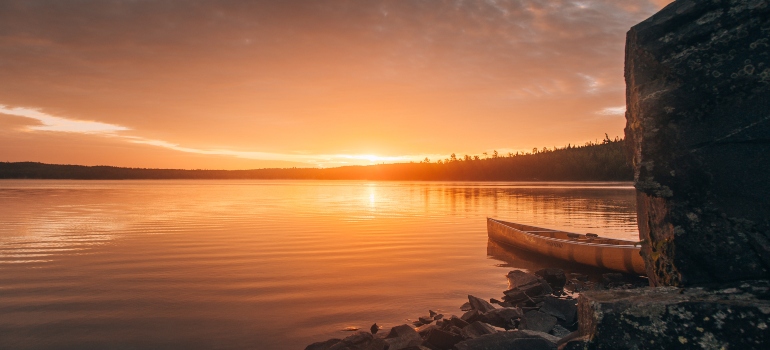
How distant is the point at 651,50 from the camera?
419 cm

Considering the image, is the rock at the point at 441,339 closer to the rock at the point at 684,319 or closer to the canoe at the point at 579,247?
the rock at the point at 684,319

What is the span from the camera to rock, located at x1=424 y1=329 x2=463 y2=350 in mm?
6906

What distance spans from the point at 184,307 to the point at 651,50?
9.52 meters

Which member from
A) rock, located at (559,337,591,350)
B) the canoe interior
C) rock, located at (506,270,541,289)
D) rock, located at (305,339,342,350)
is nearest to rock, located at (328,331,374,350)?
rock, located at (305,339,342,350)

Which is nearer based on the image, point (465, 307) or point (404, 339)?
point (404, 339)

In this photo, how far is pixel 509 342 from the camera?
20.2 feet

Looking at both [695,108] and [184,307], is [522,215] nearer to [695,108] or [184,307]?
[184,307]

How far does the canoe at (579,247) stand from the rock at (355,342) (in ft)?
18.0

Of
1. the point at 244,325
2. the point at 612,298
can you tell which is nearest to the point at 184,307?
the point at 244,325

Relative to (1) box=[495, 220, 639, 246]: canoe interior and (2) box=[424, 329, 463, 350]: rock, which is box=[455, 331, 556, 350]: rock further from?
(1) box=[495, 220, 639, 246]: canoe interior

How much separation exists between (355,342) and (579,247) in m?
9.10

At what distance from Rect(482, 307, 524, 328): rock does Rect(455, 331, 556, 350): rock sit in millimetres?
2032

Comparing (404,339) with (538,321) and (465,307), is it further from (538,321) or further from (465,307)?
(465,307)

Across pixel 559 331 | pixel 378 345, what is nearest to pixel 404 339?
pixel 378 345
